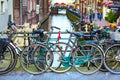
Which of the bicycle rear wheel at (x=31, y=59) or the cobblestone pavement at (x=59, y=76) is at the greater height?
the bicycle rear wheel at (x=31, y=59)

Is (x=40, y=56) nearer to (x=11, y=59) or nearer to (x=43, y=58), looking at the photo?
(x=43, y=58)

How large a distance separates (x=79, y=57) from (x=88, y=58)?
20 centimetres

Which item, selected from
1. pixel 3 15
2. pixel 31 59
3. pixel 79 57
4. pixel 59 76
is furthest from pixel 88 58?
pixel 3 15

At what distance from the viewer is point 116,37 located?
32.0ft

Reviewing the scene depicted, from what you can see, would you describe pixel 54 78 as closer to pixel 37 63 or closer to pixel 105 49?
pixel 37 63

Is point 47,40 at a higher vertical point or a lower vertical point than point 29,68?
higher

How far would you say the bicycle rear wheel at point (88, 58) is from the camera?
9477 mm

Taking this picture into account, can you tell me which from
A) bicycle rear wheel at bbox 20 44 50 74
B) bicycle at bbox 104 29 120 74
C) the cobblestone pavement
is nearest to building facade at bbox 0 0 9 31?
bicycle rear wheel at bbox 20 44 50 74

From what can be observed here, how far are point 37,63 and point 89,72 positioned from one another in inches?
45.1

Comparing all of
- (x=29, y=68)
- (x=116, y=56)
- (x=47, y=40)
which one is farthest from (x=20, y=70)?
(x=116, y=56)

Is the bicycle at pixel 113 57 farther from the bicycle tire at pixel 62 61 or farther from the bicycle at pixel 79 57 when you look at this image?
the bicycle tire at pixel 62 61

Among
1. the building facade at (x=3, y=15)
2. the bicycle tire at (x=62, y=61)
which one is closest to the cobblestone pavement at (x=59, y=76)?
the bicycle tire at (x=62, y=61)

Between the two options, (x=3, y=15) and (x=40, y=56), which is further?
(x=3, y=15)

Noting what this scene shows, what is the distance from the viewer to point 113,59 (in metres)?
9.63
